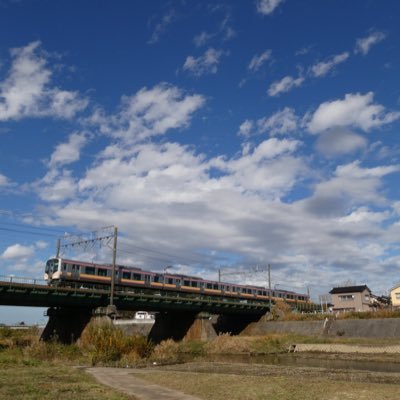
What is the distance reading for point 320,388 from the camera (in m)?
16.4

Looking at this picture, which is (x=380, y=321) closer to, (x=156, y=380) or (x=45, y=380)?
(x=156, y=380)

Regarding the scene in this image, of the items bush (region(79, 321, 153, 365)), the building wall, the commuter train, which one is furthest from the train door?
the building wall

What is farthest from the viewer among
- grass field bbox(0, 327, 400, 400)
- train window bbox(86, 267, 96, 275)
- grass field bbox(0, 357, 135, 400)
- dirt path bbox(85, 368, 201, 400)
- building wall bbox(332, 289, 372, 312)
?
building wall bbox(332, 289, 372, 312)

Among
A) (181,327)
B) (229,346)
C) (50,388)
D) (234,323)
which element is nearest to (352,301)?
(234,323)

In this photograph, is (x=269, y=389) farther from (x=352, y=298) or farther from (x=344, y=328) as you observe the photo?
(x=352, y=298)

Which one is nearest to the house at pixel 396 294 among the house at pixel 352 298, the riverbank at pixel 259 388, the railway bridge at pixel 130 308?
the house at pixel 352 298

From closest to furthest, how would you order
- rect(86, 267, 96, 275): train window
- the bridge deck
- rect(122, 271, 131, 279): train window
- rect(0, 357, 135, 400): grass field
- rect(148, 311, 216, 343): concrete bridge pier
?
rect(0, 357, 135, 400): grass field → the bridge deck → rect(86, 267, 96, 275): train window → rect(122, 271, 131, 279): train window → rect(148, 311, 216, 343): concrete bridge pier

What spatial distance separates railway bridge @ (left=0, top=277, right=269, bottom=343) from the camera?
48.4 m

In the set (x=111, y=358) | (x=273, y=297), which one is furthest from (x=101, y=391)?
A: (x=273, y=297)

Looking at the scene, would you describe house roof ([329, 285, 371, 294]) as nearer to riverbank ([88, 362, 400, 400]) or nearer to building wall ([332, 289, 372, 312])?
building wall ([332, 289, 372, 312])

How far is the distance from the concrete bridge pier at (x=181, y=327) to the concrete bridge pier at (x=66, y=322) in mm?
15269

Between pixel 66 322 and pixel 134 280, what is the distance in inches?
425

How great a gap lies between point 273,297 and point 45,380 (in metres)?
73.8

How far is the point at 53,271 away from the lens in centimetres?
5428
